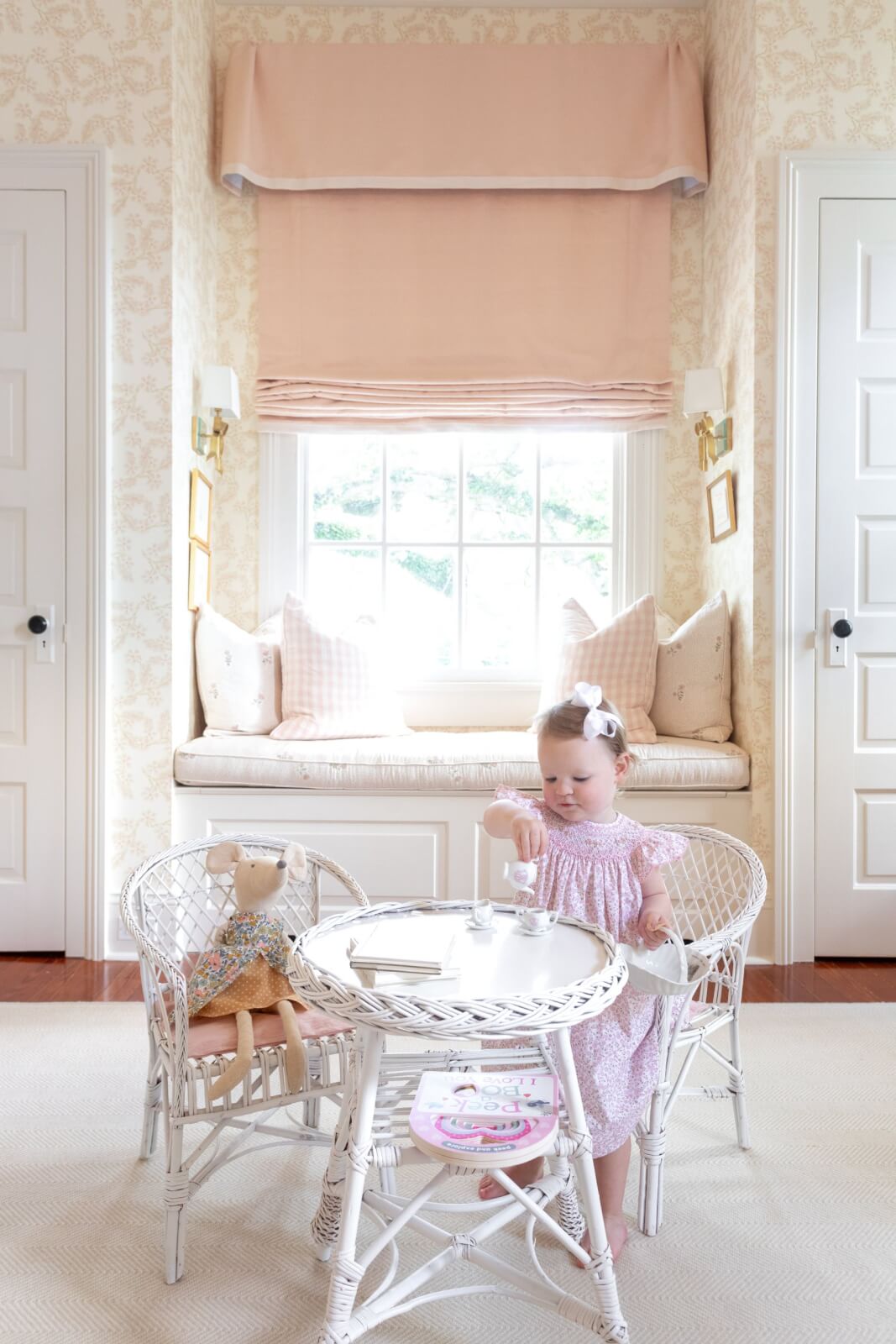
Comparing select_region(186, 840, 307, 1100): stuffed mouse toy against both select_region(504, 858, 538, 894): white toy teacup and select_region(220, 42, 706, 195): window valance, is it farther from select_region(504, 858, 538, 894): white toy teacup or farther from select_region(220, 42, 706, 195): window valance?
select_region(220, 42, 706, 195): window valance

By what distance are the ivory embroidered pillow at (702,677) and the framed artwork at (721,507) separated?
24cm

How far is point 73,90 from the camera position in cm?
302

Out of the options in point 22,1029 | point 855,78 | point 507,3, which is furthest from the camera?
point 507,3

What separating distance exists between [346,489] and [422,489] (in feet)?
0.94

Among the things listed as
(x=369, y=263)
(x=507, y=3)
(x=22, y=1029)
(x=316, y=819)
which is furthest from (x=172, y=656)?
(x=507, y=3)

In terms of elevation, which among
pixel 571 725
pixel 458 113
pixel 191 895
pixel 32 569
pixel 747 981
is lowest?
pixel 747 981

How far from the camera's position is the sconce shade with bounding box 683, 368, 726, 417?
3.28 meters

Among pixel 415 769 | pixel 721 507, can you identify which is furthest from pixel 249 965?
pixel 721 507

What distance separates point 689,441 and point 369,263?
1.32 metres

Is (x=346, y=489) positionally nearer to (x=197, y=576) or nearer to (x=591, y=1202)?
(x=197, y=576)

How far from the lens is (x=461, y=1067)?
1418mm

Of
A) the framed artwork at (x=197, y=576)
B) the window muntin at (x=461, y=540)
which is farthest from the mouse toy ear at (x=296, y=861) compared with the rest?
the window muntin at (x=461, y=540)

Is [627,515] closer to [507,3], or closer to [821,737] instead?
[821,737]

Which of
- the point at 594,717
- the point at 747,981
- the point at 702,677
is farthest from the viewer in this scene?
the point at 702,677
